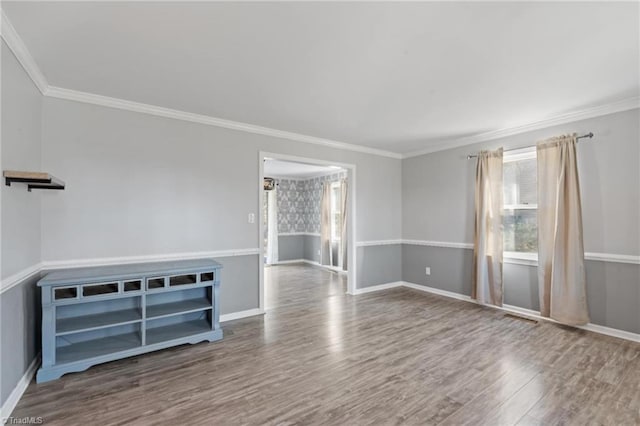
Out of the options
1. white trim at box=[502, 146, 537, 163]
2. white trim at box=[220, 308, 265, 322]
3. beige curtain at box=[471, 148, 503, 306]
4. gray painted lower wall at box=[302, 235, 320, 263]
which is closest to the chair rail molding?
white trim at box=[220, 308, 265, 322]

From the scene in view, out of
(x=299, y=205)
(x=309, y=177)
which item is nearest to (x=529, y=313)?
(x=309, y=177)

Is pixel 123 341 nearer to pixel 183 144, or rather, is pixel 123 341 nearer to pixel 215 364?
pixel 215 364

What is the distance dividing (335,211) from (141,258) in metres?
5.08

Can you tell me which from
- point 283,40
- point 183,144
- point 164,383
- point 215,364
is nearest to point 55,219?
point 183,144

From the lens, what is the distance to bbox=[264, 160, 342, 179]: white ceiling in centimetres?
654

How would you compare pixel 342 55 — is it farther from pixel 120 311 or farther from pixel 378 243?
pixel 378 243

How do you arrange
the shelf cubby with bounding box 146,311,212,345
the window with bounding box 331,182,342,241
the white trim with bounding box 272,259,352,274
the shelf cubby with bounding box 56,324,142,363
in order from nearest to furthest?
the shelf cubby with bounding box 56,324,142,363
the shelf cubby with bounding box 146,311,212,345
the white trim with bounding box 272,259,352,274
the window with bounding box 331,182,342,241

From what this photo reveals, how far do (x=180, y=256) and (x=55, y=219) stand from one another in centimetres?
117

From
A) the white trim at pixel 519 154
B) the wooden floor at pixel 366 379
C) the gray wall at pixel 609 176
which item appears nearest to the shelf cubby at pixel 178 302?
the wooden floor at pixel 366 379

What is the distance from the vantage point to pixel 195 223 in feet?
11.8

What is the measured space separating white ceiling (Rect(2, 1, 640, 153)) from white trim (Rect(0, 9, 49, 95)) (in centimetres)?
5

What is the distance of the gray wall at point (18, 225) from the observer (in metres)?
1.97

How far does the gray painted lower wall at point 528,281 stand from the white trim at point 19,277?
5.08m

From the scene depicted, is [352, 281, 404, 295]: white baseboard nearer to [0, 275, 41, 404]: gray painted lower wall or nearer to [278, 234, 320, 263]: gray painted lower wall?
[278, 234, 320, 263]: gray painted lower wall
